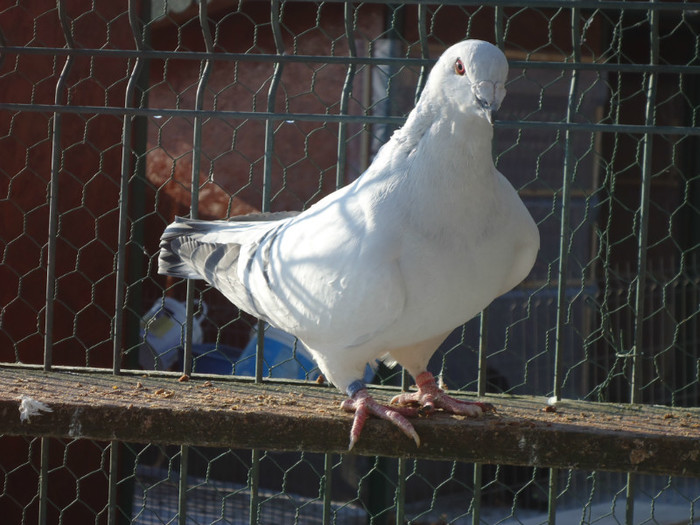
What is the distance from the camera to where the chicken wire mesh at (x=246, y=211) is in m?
3.00

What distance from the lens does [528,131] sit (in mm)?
4750

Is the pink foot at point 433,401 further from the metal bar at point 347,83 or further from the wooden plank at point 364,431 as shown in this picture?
the metal bar at point 347,83

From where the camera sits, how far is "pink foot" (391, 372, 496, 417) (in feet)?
6.98

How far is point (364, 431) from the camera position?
1992 mm

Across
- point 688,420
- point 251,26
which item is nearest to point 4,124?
point 251,26

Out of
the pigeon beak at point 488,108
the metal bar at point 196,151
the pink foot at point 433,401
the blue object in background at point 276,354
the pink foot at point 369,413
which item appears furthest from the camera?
the blue object in background at point 276,354

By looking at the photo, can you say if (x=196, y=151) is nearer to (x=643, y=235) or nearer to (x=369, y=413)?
(x=369, y=413)

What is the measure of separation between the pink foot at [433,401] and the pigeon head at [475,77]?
2.47 feet

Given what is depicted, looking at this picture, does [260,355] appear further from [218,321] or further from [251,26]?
[251,26]

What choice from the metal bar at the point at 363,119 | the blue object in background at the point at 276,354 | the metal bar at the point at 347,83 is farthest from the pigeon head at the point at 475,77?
the blue object in background at the point at 276,354

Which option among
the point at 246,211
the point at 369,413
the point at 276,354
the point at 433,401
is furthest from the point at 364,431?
the point at 246,211

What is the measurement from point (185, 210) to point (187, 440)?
2.48 m

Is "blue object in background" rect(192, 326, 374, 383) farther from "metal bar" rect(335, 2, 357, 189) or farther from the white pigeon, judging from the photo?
the white pigeon

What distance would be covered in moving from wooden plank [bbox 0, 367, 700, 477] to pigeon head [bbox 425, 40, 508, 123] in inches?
29.2
